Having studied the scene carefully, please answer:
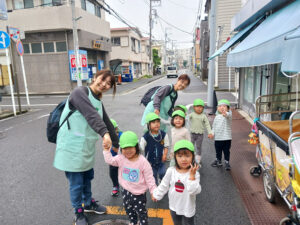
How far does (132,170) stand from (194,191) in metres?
0.69

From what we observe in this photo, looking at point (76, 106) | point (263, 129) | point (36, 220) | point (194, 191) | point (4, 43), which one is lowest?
point (36, 220)

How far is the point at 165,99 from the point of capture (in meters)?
3.63

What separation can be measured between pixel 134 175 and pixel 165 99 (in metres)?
1.56

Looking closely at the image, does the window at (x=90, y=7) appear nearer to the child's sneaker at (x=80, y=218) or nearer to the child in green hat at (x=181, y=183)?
the child's sneaker at (x=80, y=218)

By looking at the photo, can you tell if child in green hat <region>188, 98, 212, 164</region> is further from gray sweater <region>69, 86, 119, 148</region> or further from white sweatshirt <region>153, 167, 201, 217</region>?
gray sweater <region>69, 86, 119, 148</region>

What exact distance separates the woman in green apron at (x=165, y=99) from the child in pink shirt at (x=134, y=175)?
110cm

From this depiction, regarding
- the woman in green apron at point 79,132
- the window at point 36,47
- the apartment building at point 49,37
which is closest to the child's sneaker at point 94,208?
the woman in green apron at point 79,132

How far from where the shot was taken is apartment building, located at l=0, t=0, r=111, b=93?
1778cm

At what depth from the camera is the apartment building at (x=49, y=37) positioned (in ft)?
58.3

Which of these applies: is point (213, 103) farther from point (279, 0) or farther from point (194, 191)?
point (194, 191)

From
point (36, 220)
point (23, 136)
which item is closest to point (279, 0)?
point (36, 220)

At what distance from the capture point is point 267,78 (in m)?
6.34

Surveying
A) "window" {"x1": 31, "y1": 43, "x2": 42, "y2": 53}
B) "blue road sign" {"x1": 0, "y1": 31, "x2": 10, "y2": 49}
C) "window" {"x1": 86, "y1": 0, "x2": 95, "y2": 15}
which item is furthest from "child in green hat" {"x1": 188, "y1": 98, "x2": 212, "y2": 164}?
"window" {"x1": 86, "y1": 0, "x2": 95, "y2": 15}

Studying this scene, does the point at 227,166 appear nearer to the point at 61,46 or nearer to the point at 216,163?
the point at 216,163
